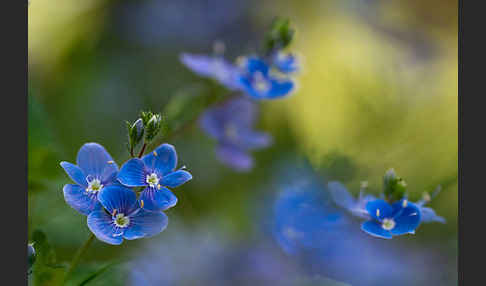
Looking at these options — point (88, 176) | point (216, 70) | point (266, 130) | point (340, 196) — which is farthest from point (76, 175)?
point (266, 130)

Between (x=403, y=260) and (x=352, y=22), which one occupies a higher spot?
(x=352, y=22)

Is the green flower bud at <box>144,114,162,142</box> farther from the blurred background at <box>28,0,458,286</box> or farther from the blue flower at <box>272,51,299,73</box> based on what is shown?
the blue flower at <box>272,51,299,73</box>

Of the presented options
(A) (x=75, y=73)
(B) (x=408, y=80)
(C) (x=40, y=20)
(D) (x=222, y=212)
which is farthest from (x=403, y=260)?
(C) (x=40, y=20)

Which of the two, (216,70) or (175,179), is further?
(216,70)

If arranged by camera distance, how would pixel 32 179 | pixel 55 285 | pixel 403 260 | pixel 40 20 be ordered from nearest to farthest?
pixel 55 285, pixel 32 179, pixel 403 260, pixel 40 20

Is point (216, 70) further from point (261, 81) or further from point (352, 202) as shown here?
point (352, 202)

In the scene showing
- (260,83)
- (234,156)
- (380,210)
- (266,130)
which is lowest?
(380,210)

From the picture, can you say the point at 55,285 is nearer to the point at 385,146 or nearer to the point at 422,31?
the point at 385,146

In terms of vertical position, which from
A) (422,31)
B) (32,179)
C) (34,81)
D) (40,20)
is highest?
(422,31)
